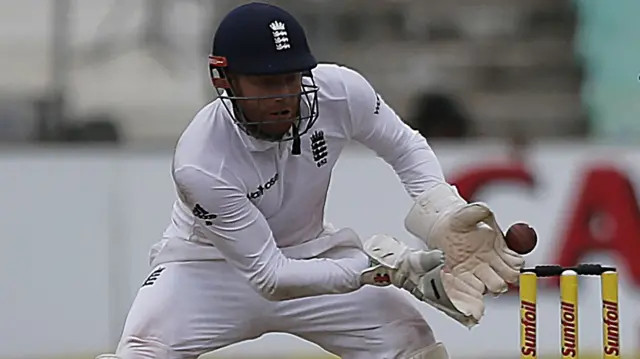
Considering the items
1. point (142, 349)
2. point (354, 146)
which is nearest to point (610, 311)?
point (142, 349)

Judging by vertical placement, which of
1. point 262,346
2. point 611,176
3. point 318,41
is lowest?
point 262,346

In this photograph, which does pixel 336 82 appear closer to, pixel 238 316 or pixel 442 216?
pixel 442 216

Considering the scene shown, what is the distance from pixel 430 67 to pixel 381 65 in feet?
0.67

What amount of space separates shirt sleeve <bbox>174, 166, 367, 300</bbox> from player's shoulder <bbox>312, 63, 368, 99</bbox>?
0.97 ft

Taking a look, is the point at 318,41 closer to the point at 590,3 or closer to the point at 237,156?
the point at 590,3

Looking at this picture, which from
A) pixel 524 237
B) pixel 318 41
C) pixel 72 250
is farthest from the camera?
pixel 318 41

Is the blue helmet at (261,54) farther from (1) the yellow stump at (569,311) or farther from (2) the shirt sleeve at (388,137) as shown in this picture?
(1) the yellow stump at (569,311)

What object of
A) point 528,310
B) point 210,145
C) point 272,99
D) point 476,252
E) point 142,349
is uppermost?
point 272,99

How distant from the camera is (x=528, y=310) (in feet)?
9.92

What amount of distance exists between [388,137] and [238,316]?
1.69 ft

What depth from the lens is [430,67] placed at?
593 centimetres

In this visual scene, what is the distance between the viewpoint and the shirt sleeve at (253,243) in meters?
3.06

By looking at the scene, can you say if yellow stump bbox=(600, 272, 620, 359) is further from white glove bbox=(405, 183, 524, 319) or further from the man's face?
the man's face

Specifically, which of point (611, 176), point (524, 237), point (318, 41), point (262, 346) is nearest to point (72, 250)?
point (262, 346)
